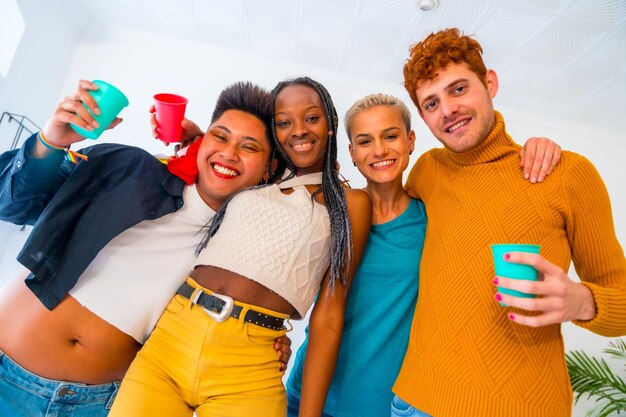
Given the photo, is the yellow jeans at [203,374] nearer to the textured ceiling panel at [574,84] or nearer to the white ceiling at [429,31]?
the white ceiling at [429,31]

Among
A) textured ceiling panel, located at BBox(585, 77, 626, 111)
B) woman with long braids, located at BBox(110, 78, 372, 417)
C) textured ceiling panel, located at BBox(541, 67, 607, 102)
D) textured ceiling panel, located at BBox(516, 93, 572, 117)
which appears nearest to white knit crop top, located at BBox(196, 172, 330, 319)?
woman with long braids, located at BBox(110, 78, 372, 417)

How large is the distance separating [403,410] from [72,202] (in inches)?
48.6

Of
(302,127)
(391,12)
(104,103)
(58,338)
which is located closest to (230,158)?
(302,127)

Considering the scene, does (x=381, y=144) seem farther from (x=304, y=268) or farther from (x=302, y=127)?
(x=304, y=268)

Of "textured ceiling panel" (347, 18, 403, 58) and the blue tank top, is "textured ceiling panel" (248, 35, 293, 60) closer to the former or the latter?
"textured ceiling panel" (347, 18, 403, 58)

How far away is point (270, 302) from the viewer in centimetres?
110

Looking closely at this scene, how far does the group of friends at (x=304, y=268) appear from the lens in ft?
3.12

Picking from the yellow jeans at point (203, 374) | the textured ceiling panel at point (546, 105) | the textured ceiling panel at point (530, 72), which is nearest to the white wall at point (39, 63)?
the yellow jeans at point (203, 374)

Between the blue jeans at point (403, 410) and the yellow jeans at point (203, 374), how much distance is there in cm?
34

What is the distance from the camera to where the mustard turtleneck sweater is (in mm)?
891

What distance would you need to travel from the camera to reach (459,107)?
1.21 metres

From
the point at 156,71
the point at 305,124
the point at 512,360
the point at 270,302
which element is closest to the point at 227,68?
the point at 156,71

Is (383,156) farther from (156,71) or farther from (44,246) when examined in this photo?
(156,71)

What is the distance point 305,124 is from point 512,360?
1.05 metres
